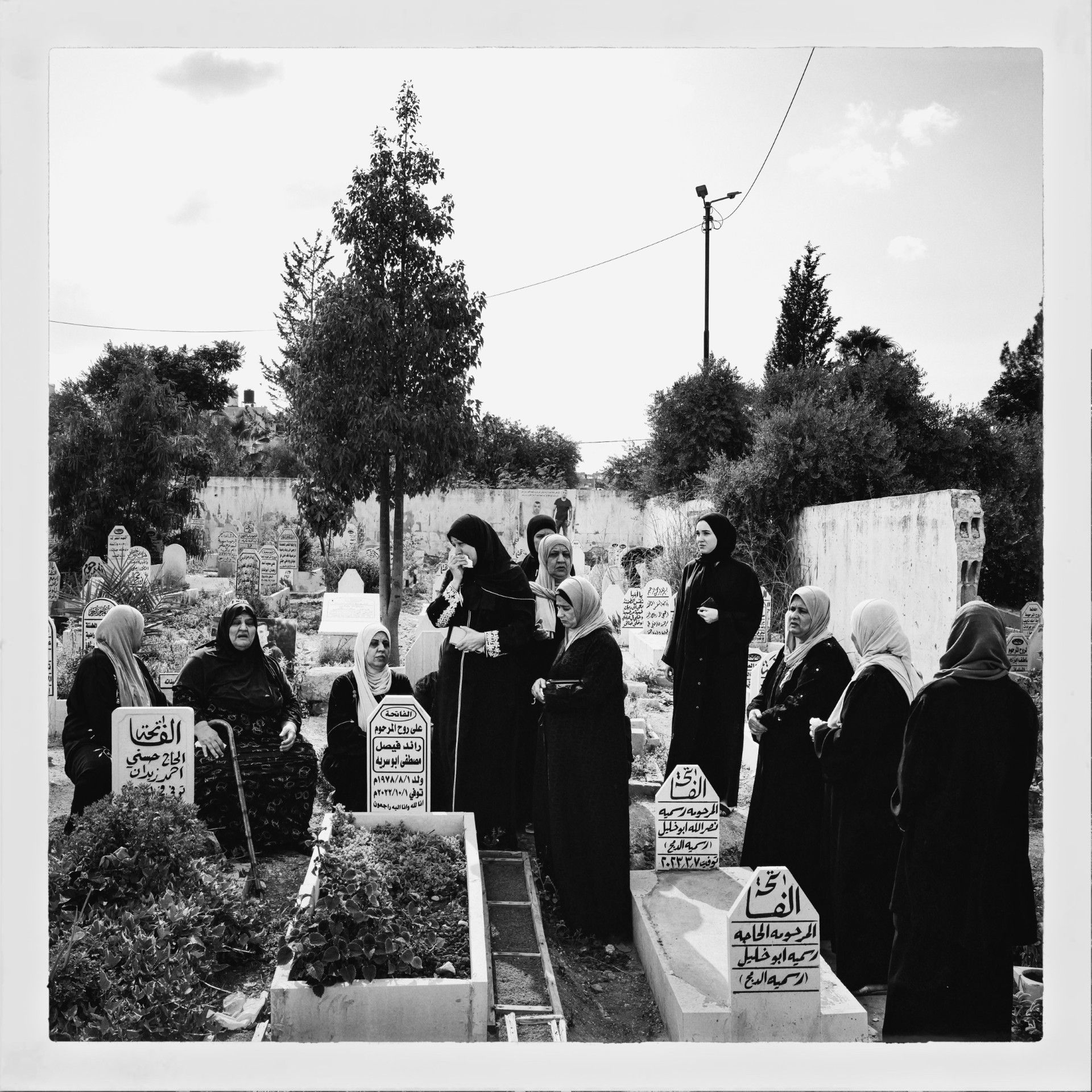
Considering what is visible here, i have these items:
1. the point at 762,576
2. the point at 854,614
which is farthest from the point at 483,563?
the point at 762,576

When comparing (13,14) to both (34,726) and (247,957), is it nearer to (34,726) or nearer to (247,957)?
(34,726)

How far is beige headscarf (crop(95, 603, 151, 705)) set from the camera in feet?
13.6

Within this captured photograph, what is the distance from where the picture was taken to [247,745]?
4508 millimetres

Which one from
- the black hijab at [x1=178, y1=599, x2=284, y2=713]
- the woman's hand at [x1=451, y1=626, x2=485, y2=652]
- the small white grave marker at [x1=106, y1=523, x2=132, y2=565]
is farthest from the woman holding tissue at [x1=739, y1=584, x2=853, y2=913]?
the small white grave marker at [x1=106, y1=523, x2=132, y2=565]

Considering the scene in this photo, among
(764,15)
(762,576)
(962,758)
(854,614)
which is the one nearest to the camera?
(764,15)

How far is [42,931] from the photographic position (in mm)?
2580

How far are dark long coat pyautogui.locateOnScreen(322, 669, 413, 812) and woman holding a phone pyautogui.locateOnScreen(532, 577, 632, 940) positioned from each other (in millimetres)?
1152

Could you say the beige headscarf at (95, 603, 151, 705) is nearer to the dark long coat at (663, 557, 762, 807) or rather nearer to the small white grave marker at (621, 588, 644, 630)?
the dark long coat at (663, 557, 762, 807)

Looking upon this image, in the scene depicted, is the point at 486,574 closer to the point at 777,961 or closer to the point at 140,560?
the point at 777,961

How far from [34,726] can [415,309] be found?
3.66 metres

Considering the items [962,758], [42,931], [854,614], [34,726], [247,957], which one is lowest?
[247,957]

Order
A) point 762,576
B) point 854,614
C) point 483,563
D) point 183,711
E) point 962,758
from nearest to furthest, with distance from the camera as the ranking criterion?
point 962,758 → point 854,614 → point 183,711 → point 483,563 → point 762,576

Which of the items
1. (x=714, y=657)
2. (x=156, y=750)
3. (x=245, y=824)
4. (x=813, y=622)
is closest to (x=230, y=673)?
(x=156, y=750)

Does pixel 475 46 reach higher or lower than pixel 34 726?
higher
